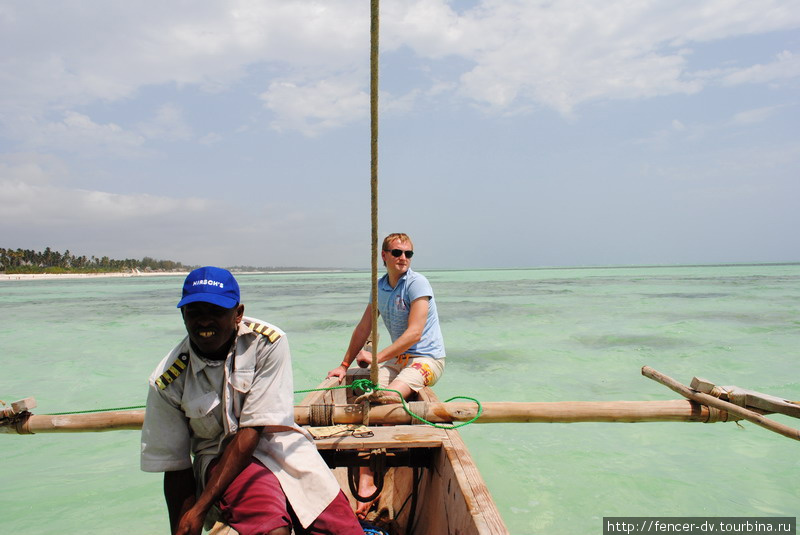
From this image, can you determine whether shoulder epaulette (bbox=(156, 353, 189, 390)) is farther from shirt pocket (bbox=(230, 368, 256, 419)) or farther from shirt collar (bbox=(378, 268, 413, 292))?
shirt collar (bbox=(378, 268, 413, 292))

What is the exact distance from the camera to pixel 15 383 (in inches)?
293

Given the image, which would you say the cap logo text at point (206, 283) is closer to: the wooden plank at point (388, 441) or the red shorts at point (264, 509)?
the red shorts at point (264, 509)

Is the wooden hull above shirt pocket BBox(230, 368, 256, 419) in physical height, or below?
below

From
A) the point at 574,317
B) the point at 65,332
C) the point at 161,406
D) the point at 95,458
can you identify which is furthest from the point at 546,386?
the point at 65,332

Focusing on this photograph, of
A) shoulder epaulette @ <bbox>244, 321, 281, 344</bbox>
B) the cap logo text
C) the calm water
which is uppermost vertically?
the cap logo text

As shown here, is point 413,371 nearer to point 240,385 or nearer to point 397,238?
point 397,238

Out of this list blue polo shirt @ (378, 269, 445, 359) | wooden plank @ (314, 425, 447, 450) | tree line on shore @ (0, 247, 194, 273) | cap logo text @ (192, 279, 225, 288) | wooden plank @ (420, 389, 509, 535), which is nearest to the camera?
wooden plank @ (420, 389, 509, 535)

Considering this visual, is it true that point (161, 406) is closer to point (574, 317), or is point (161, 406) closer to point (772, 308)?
point (574, 317)

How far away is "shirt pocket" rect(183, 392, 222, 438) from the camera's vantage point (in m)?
1.70

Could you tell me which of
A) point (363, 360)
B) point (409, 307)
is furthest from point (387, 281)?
point (363, 360)

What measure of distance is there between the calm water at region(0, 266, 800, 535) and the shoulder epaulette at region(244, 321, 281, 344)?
8.21 feet

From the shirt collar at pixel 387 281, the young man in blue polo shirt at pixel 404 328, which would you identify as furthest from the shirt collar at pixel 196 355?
the shirt collar at pixel 387 281

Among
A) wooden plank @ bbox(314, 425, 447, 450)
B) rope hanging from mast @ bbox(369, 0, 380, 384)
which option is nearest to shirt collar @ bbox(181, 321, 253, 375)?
rope hanging from mast @ bbox(369, 0, 380, 384)

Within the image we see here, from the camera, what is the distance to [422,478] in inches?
104
